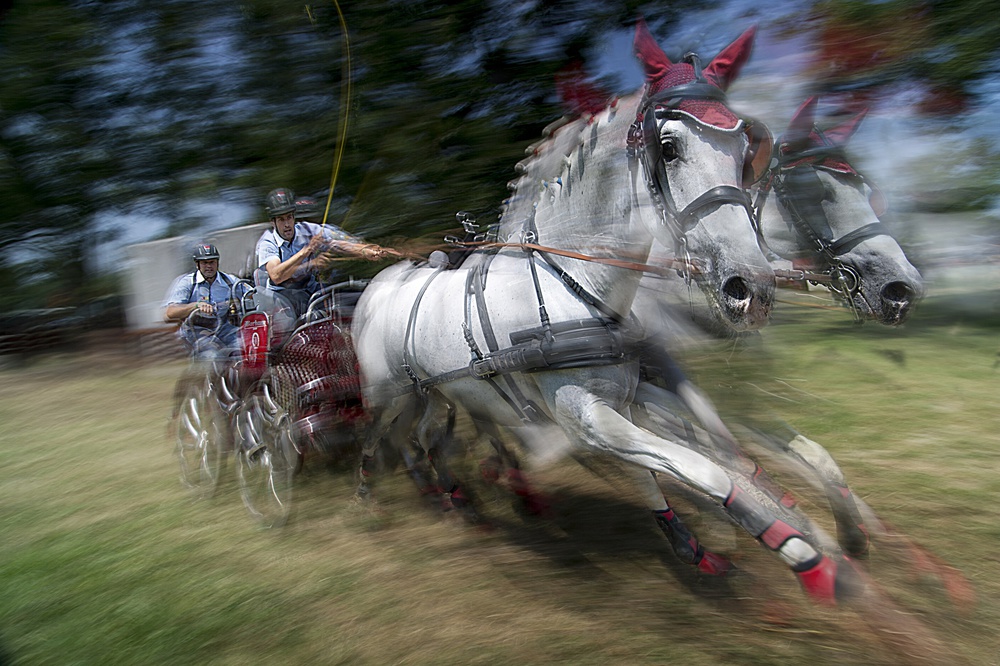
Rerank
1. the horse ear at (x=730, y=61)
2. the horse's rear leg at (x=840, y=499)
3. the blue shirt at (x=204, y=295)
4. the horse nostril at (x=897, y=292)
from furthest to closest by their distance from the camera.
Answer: the blue shirt at (x=204, y=295) → the horse's rear leg at (x=840, y=499) → the horse nostril at (x=897, y=292) → the horse ear at (x=730, y=61)

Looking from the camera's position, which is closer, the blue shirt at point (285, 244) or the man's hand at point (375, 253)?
the man's hand at point (375, 253)

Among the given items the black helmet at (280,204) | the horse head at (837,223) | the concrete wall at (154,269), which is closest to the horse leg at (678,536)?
the horse head at (837,223)

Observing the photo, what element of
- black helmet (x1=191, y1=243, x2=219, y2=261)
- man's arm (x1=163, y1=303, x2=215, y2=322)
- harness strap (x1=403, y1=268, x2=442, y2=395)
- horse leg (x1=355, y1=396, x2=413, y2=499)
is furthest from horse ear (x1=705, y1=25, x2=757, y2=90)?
black helmet (x1=191, y1=243, x2=219, y2=261)

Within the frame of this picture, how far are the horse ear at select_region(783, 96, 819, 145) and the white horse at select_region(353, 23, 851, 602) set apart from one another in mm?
680

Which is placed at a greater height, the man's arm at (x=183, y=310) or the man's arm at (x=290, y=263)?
the man's arm at (x=290, y=263)

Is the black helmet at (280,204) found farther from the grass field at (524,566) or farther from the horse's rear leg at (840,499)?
the horse's rear leg at (840,499)

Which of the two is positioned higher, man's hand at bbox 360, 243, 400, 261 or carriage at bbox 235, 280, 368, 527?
man's hand at bbox 360, 243, 400, 261

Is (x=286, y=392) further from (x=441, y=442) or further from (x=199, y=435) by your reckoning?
(x=199, y=435)

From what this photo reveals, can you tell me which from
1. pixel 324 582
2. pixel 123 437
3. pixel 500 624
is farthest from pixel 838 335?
pixel 123 437

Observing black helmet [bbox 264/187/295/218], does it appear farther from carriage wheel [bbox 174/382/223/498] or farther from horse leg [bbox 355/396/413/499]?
carriage wheel [bbox 174/382/223/498]

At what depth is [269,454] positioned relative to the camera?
4.18 metres

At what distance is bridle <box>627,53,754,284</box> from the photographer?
2141mm

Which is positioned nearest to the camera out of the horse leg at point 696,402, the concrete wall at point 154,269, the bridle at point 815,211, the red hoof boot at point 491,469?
the bridle at point 815,211

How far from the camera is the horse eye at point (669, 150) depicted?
2.21m
